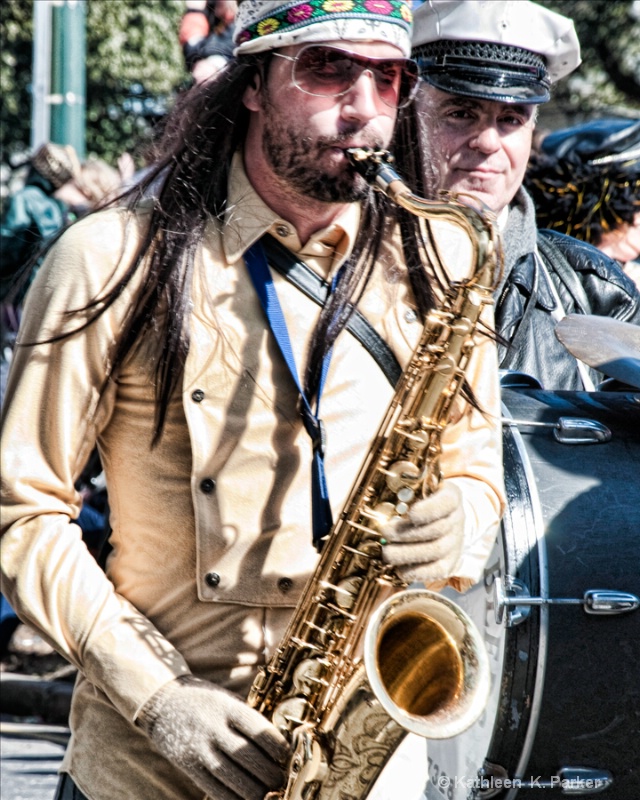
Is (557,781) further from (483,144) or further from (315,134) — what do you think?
(483,144)

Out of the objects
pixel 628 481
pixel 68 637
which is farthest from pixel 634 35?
pixel 68 637

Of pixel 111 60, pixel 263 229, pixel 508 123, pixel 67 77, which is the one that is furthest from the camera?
pixel 111 60

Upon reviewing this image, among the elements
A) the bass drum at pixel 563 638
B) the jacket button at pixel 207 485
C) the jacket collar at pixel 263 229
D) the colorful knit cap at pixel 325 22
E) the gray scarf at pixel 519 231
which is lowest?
the bass drum at pixel 563 638

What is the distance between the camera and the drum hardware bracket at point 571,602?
2.67m

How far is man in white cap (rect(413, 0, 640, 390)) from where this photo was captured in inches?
138

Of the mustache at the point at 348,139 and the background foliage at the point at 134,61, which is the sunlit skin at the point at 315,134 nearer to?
the mustache at the point at 348,139

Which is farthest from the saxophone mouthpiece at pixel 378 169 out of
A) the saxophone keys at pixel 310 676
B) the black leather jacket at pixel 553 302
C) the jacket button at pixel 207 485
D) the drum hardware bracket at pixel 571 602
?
the black leather jacket at pixel 553 302

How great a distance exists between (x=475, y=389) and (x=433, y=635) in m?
0.52

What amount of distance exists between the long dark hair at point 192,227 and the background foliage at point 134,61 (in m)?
13.1

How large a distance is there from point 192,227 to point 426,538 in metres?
0.76

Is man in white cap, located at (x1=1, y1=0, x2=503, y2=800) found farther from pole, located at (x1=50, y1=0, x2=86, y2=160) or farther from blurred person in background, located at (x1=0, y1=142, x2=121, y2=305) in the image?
pole, located at (x1=50, y1=0, x2=86, y2=160)

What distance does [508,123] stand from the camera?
3645 mm

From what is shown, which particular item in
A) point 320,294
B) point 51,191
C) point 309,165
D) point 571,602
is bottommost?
point 51,191

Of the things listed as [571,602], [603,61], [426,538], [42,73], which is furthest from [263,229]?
[603,61]
